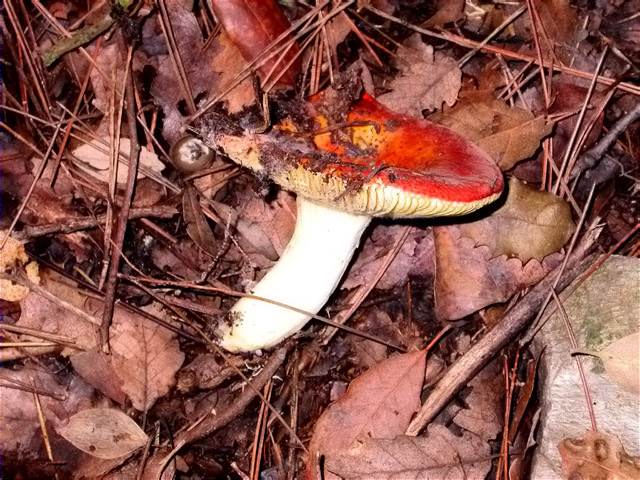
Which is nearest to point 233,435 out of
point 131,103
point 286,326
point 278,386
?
point 278,386

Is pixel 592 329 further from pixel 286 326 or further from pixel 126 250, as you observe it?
pixel 126 250

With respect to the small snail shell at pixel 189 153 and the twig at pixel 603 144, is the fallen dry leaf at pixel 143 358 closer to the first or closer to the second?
the small snail shell at pixel 189 153

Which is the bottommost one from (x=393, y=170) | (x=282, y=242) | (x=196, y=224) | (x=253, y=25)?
(x=282, y=242)

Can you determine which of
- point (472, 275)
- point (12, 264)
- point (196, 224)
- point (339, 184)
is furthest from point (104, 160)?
point (472, 275)

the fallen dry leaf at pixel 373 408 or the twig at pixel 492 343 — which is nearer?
the fallen dry leaf at pixel 373 408

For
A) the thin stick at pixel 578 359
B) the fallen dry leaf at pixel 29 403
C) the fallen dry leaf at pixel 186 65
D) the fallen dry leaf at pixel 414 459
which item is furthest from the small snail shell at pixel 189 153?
the thin stick at pixel 578 359

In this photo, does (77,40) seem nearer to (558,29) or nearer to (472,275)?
(472,275)

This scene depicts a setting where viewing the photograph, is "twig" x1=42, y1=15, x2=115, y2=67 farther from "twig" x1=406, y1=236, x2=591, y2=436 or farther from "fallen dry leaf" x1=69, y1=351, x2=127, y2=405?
"twig" x1=406, y1=236, x2=591, y2=436
